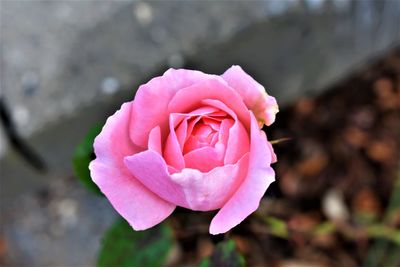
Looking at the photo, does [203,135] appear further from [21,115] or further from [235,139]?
[21,115]

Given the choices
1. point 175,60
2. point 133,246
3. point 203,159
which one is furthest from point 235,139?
point 175,60

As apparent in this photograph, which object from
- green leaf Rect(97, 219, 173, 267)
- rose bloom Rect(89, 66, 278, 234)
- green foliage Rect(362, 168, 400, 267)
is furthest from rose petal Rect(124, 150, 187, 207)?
green foliage Rect(362, 168, 400, 267)

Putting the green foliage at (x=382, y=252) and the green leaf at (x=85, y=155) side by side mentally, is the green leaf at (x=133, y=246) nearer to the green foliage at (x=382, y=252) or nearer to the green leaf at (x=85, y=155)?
the green leaf at (x=85, y=155)

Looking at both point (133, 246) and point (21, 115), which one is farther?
point (21, 115)

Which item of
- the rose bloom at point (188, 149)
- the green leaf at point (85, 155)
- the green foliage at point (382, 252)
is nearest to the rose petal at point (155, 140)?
the rose bloom at point (188, 149)

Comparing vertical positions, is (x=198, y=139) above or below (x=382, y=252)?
above

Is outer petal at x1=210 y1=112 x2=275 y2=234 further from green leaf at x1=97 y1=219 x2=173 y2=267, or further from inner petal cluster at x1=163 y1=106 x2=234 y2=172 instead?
green leaf at x1=97 y1=219 x2=173 y2=267
